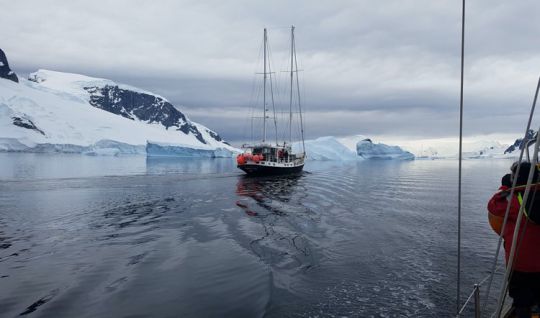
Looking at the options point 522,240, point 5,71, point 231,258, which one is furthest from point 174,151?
point 522,240

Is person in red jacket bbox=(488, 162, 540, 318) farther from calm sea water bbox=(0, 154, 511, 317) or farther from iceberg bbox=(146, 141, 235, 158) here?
iceberg bbox=(146, 141, 235, 158)

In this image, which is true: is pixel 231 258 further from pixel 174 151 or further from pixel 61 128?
pixel 61 128

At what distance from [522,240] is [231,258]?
7.28 m

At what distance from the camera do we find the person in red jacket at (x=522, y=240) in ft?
12.6

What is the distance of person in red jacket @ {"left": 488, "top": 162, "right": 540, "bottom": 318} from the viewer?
385 cm

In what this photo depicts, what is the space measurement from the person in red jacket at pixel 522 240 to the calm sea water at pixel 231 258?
2.97 metres

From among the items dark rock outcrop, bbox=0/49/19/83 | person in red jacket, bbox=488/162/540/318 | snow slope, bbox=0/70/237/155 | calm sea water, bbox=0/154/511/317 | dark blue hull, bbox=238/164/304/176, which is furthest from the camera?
dark rock outcrop, bbox=0/49/19/83

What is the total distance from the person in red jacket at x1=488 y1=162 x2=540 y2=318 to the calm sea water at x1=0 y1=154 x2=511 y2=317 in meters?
2.97

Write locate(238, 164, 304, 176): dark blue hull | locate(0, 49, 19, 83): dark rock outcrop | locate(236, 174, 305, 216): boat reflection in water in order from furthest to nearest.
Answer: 1. locate(0, 49, 19, 83): dark rock outcrop
2. locate(238, 164, 304, 176): dark blue hull
3. locate(236, 174, 305, 216): boat reflection in water

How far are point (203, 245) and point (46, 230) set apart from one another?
19.3ft

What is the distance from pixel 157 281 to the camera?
816 cm

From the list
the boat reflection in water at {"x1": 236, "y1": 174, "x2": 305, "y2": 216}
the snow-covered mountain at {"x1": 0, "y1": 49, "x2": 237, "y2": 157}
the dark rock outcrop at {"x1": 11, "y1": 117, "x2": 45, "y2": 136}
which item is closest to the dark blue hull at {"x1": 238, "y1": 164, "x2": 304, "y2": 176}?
the boat reflection in water at {"x1": 236, "y1": 174, "x2": 305, "y2": 216}

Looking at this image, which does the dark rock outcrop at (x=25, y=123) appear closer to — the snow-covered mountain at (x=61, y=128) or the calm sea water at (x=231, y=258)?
the snow-covered mountain at (x=61, y=128)

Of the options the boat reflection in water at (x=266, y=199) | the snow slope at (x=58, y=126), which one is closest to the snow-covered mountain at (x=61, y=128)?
the snow slope at (x=58, y=126)
